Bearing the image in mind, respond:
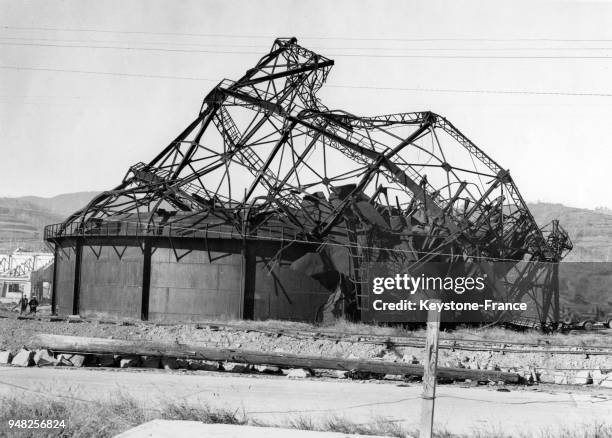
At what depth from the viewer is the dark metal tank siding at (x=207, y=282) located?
32.3m

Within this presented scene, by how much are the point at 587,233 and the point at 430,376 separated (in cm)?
12819

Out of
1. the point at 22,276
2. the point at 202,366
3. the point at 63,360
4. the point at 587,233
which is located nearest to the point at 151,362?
the point at 202,366

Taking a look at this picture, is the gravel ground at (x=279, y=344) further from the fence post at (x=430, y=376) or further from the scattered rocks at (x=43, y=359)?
the fence post at (x=430, y=376)

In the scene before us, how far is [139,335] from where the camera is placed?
85.0 ft

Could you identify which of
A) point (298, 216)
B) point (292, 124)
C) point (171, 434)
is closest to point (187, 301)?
point (298, 216)

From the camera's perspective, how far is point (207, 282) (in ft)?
107

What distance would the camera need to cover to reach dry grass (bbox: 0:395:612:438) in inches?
359

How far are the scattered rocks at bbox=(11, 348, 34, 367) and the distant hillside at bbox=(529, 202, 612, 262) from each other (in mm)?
93221

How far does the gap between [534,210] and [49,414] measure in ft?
651

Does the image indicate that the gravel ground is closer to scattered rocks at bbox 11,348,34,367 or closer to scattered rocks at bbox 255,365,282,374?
scattered rocks at bbox 11,348,34,367

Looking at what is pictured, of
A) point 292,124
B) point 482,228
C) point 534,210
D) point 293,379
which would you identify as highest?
point 534,210

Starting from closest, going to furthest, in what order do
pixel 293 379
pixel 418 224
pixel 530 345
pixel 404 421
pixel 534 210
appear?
pixel 404 421 < pixel 293 379 < pixel 530 345 < pixel 418 224 < pixel 534 210

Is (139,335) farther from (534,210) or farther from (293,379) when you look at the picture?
(534,210)

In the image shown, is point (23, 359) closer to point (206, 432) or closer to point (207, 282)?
point (206, 432)
